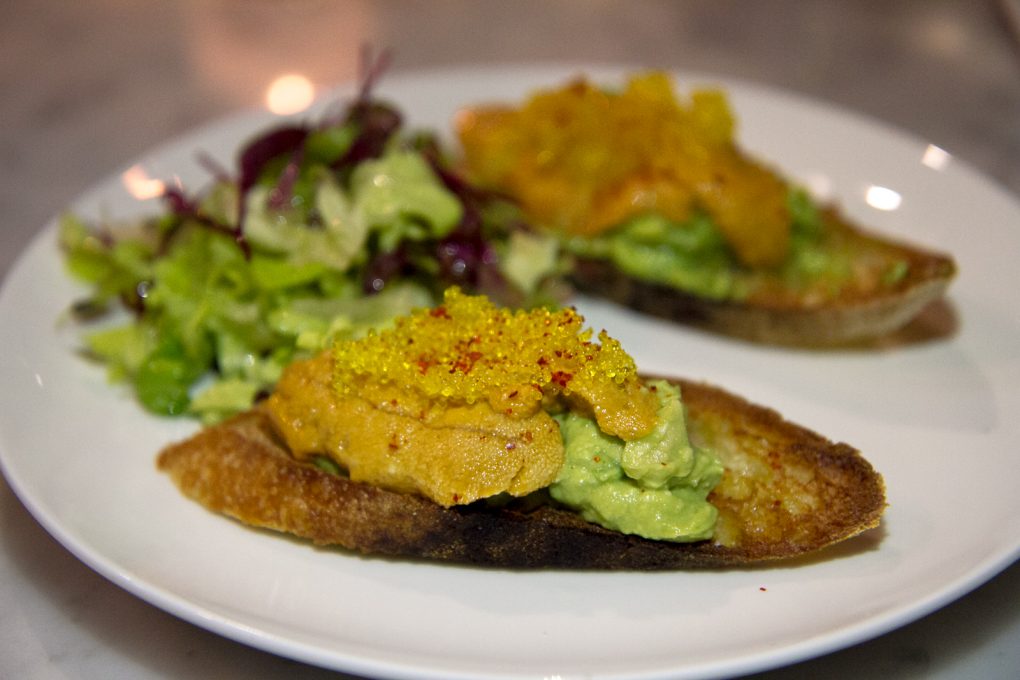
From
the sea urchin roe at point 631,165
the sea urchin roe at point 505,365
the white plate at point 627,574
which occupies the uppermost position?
the sea urchin roe at point 631,165

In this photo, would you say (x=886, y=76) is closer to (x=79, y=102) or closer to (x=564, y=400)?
(x=564, y=400)

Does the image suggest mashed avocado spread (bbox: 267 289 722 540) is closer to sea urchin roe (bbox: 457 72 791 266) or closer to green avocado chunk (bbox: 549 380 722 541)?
green avocado chunk (bbox: 549 380 722 541)

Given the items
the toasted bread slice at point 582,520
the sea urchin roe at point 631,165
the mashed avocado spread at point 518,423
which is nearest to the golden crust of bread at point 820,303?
the sea urchin roe at point 631,165

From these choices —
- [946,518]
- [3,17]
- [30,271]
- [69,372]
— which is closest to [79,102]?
[3,17]

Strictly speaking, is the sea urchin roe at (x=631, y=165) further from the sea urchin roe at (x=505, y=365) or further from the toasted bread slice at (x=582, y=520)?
the sea urchin roe at (x=505, y=365)

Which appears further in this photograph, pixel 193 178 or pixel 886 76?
pixel 886 76

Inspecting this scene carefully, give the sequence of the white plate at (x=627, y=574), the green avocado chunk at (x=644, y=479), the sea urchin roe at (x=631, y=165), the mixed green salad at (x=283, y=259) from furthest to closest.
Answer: the sea urchin roe at (x=631, y=165), the mixed green salad at (x=283, y=259), the green avocado chunk at (x=644, y=479), the white plate at (x=627, y=574)

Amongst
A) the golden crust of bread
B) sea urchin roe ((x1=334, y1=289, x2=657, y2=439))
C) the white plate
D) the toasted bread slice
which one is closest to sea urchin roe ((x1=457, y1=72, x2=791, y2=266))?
the golden crust of bread
